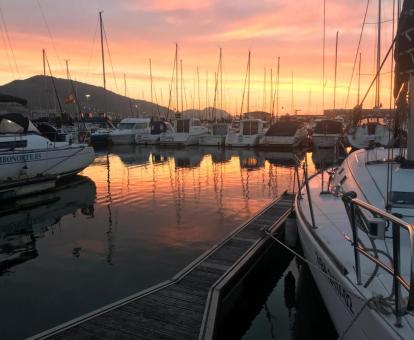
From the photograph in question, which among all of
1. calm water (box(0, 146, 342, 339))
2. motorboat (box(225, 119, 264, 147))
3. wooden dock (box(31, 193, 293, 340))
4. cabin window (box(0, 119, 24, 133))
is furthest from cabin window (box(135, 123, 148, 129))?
wooden dock (box(31, 193, 293, 340))

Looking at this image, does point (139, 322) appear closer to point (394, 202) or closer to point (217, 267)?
point (217, 267)

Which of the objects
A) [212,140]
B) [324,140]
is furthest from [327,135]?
[212,140]

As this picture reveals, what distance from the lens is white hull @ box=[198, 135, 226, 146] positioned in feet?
130

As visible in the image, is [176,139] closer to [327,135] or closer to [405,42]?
[327,135]

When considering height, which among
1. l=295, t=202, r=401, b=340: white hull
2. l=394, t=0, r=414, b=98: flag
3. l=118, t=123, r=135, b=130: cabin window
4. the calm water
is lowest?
the calm water

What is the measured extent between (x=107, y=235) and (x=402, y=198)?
737 cm

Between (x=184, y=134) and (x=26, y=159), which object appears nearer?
(x=26, y=159)

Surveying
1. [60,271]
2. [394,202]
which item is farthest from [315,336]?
[60,271]

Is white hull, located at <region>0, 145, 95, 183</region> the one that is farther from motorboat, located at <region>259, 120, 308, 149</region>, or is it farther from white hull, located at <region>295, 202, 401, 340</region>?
motorboat, located at <region>259, 120, 308, 149</region>

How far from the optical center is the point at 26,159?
55.0 ft

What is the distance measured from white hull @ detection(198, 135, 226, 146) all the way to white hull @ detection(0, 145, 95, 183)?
63.7 feet

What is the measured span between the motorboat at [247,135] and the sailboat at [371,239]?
2748 centimetres

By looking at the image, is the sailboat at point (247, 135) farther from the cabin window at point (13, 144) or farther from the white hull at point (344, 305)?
the white hull at point (344, 305)

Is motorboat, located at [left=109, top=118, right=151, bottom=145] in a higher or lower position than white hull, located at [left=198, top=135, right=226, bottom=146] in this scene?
higher
